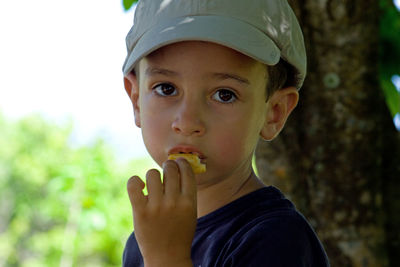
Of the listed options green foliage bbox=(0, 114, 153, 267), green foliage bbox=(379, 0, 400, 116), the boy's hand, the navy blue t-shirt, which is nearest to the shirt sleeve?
the navy blue t-shirt

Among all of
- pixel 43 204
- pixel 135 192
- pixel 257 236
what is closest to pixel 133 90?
pixel 135 192

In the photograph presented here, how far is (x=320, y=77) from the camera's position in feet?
10.9

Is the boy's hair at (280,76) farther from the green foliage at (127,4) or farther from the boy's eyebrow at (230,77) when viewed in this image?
the green foliage at (127,4)

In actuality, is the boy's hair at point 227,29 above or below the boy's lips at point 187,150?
above

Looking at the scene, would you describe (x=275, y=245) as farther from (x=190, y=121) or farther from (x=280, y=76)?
(x=280, y=76)

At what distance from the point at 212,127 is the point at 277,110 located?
36 centimetres

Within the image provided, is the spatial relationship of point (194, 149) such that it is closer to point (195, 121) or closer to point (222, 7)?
point (195, 121)

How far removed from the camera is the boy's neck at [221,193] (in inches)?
75.5

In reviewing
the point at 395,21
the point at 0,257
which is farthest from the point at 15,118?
the point at 395,21

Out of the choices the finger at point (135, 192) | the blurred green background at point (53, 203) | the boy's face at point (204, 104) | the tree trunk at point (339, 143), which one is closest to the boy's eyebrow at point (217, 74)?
the boy's face at point (204, 104)

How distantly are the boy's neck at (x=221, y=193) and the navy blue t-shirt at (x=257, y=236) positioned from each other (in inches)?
2.1

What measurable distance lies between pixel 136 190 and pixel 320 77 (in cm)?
193

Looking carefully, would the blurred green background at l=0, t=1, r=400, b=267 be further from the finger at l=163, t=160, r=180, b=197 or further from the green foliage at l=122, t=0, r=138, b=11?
the finger at l=163, t=160, r=180, b=197

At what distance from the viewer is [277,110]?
79.4 inches
